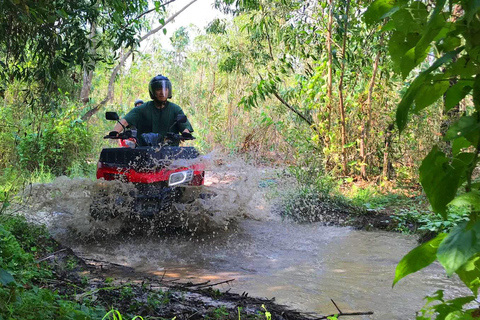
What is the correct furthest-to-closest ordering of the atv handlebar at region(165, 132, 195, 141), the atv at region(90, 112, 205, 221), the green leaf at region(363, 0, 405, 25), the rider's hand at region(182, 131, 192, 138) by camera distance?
the rider's hand at region(182, 131, 192, 138) < the atv handlebar at region(165, 132, 195, 141) < the atv at region(90, 112, 205, 221) < the green leaf at region(363, 0, 405, 25)

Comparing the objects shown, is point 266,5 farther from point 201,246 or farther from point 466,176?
point 466,176

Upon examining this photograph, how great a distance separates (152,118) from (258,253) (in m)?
2.33

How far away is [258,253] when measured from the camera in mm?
5285

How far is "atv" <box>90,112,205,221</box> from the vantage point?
520cm

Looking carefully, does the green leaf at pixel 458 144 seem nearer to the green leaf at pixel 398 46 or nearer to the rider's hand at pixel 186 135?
the green leaf at pixel 398 46

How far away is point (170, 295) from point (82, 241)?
269 centimetres

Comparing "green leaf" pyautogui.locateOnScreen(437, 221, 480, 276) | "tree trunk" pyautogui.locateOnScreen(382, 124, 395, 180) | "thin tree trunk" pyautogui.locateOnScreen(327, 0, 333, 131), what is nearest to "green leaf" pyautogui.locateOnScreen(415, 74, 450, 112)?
"green leaf" pyautogui.locateOnScreen(437, 221, 480, 276)

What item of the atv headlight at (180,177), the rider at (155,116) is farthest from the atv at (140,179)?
the rider at (155,116)

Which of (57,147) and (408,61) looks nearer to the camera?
(408,61)

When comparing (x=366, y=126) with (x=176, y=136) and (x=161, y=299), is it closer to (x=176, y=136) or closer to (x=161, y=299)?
(x=176, y=136)

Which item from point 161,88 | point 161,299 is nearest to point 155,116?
point 161,88

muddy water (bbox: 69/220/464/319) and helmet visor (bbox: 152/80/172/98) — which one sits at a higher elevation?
helmet visor (bbox: 152/80/172/98)

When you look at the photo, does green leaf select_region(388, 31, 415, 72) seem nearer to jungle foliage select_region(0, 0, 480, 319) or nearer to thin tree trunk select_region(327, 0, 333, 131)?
jungle foliage select_region(0, 0, 480, 319)

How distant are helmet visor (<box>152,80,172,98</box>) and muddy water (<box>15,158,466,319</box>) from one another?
128 centimetres
